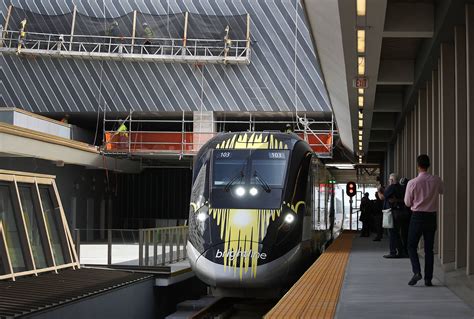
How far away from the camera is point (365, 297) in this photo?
29.0 feet

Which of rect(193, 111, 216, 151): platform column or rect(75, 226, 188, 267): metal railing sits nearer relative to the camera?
rect(75, 226, 188, 267): metal railing

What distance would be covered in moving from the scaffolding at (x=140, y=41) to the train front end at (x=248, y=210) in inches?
963

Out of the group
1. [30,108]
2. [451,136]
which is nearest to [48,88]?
[30,108]

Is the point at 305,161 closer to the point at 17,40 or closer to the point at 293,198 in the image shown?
the point at 293,198

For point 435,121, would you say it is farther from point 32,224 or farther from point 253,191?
point 32,224

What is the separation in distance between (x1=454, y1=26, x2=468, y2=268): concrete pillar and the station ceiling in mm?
484

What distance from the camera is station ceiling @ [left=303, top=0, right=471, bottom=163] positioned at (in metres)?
10.1

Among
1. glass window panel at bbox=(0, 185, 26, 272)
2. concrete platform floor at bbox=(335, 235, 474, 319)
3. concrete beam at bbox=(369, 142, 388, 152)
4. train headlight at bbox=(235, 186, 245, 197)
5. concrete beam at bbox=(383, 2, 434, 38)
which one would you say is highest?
concrete beam at bbox=(369, 142, 388, 152)

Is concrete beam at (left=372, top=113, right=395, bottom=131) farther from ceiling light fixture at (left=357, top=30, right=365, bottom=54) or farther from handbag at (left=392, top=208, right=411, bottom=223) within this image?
ceiling light fixture at (left=357, top=30, right=365, bottom=54)

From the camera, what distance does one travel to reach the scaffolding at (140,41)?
39312 millimetres

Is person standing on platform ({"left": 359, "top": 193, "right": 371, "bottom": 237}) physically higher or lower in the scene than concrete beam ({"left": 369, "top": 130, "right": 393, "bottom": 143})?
lower

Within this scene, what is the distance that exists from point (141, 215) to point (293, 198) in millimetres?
32800

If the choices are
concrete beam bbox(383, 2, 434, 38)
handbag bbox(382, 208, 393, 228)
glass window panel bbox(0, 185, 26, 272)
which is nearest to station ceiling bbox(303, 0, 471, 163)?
concrete beam bbox(383, 2, 434, 38)

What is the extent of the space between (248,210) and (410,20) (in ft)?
14.4
